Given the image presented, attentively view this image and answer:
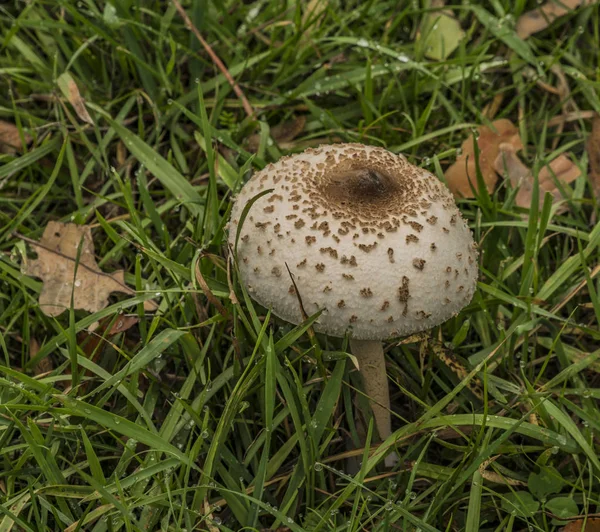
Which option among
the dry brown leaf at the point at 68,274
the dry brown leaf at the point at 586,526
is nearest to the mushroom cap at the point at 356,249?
the dry brown leaf at the point at 68,274

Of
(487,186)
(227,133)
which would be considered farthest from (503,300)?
(227,133)

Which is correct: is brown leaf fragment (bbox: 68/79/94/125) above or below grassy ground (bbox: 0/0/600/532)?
above

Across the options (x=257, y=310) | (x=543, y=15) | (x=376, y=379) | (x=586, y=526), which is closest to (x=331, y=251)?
(x=376, y=379)

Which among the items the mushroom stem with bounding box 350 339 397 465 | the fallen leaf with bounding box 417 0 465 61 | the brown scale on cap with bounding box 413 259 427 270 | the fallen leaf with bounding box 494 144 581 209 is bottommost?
the mushroom stem with bounding box 350 339 397 465

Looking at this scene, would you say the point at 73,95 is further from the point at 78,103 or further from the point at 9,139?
the point at 9,139

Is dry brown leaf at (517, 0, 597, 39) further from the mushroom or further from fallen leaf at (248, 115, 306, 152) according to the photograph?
the mushroom

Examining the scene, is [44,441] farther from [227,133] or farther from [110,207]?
[227,133]

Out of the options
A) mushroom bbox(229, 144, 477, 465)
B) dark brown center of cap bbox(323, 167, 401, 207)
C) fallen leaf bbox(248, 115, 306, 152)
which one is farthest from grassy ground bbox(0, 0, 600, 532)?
dark brown center of cap bbox(323, 167, 401, 207)
